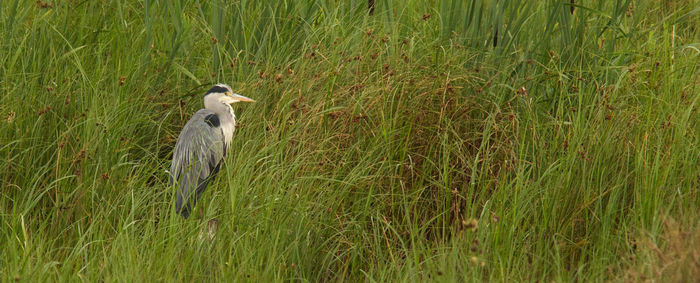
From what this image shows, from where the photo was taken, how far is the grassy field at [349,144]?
2.95 metres

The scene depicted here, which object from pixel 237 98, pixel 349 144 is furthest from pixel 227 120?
pixel 349 144

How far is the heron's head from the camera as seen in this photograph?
3715 millimetres

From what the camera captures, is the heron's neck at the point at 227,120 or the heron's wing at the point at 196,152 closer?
the heron's wing at the point at 196,152

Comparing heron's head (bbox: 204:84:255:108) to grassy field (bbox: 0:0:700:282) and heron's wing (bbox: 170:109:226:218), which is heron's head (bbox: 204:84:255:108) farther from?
grassy field (bbox: 0:0:700:282)

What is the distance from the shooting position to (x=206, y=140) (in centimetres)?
362

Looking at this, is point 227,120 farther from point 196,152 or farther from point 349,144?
point 349,144

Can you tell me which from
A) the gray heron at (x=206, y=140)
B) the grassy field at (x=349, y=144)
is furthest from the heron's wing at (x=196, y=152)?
the grassy field at (x=349, y=144)

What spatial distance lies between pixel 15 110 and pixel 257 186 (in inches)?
51.4

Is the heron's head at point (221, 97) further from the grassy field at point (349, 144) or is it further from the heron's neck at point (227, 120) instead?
the grassy field at point (349, 144)

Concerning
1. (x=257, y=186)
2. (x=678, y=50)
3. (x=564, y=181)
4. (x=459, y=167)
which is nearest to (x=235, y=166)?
(x=257, y=186)

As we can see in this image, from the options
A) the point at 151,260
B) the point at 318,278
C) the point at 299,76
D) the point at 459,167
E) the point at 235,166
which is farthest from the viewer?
the point at 299,76

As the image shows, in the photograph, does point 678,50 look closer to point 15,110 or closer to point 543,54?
point 543,54

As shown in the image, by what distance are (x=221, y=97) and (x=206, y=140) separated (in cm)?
23

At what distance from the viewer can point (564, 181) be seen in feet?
10.7
